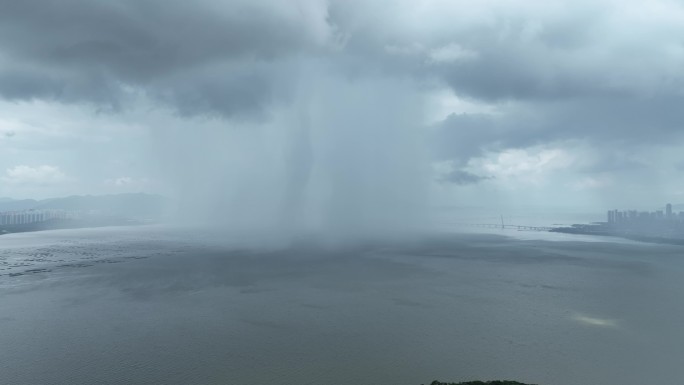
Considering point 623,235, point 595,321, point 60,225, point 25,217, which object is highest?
point 25,217

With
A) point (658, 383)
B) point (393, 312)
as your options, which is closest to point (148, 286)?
point (393, 312)

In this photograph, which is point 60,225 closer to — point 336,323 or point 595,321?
point 336,323

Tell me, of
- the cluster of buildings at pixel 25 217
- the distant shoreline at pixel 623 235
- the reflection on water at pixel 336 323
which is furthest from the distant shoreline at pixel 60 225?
the distant shoreline at pixel 623 235

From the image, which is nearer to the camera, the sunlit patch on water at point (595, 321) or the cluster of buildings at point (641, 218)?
the sunlit patch on water at point (595, 321)

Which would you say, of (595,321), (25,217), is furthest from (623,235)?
(25,217)

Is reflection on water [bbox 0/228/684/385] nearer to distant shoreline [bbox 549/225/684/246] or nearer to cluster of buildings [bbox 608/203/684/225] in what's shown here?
distant shoreline [bbox 549/225/684/246]

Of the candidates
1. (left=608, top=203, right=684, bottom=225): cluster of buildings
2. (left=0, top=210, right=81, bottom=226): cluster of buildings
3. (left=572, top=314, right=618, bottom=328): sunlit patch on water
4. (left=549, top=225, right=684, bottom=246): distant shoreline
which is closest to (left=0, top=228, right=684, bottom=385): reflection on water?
(left=572, top=314, right=618, bottom=328): sunlit patch on water

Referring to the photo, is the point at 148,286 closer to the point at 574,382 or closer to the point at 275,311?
the point at 275,311

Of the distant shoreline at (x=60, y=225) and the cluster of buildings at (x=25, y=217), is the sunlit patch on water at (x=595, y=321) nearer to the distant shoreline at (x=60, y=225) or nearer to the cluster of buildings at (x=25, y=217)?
the distant shoreline at (x=60, y=225)
